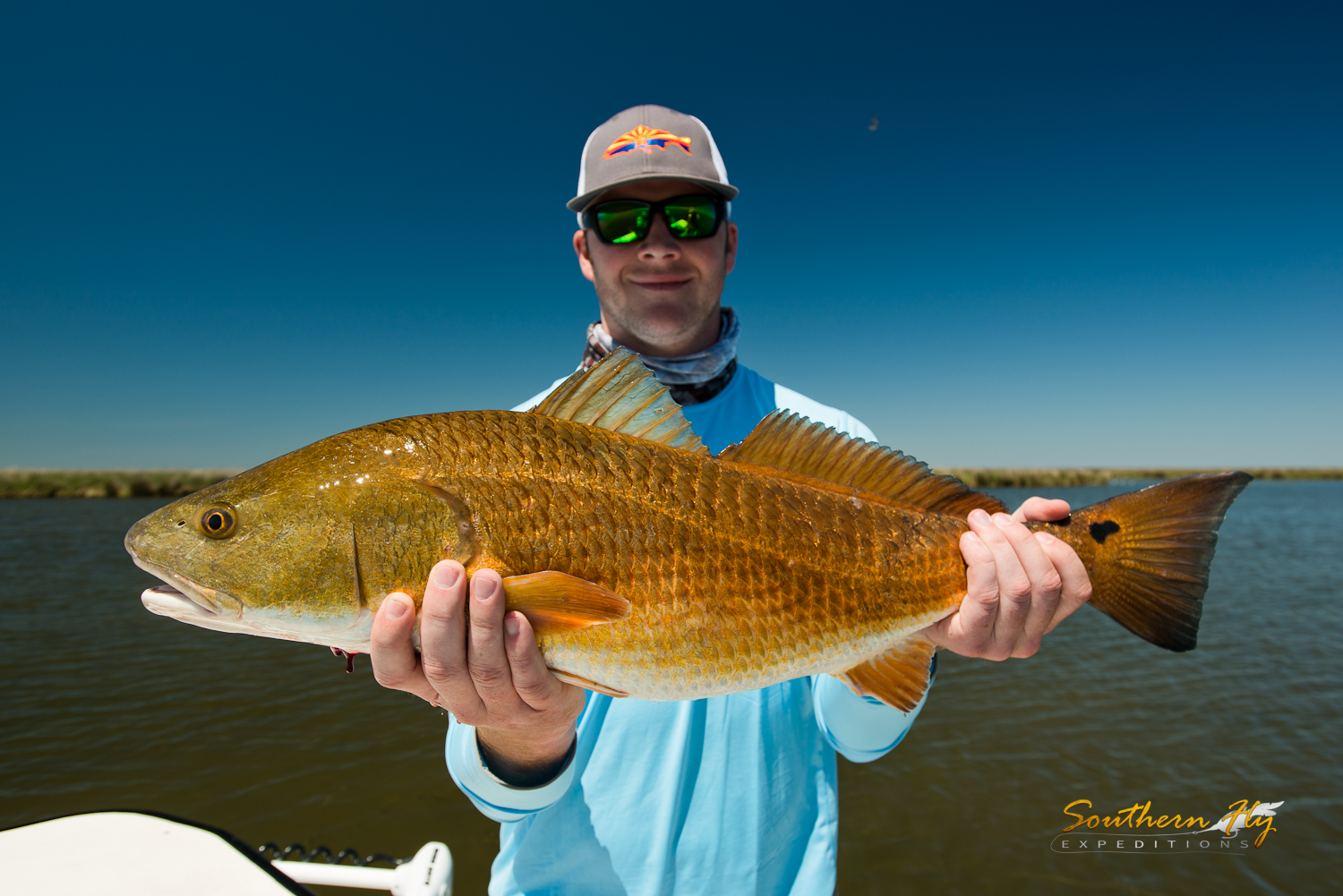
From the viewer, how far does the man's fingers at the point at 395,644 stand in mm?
1805

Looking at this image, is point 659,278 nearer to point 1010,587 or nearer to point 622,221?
point 622,221

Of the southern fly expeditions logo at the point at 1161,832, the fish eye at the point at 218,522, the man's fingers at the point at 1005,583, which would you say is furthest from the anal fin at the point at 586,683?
the southern fly expeditions logo at the point at 1161,832

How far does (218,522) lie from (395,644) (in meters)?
0.63

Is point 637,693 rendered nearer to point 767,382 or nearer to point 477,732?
point 477,732

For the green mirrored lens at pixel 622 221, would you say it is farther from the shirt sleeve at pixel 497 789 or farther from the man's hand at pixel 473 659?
the shirt sleeve at pixel 497 789

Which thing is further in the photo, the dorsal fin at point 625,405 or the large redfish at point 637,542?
the dorsal fin at point 625,405

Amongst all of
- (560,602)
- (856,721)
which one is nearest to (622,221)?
(560,602)

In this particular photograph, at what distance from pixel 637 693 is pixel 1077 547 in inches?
66.2

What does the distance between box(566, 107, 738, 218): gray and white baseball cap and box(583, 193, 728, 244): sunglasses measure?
0.36ft

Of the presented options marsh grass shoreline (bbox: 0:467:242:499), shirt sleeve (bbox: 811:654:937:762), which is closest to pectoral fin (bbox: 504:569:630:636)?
shirt sleeve (bbox: 811:654:937:762)

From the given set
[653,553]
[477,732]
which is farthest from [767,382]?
[477,732]

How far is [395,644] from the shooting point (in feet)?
6.06

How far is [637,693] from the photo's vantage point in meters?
1.96

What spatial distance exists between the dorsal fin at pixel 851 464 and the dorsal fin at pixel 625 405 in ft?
0.80
